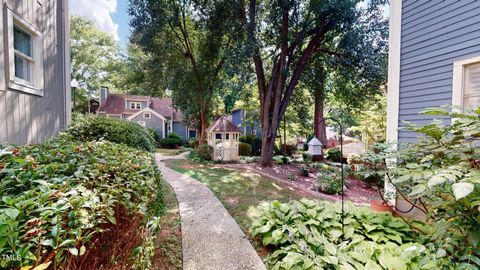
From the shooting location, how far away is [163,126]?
77.7 feet

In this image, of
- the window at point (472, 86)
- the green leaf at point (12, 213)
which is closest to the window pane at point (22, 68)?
the green leaf at point (12, 213)

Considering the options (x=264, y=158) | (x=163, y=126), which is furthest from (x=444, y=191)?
(x=163, y=126)

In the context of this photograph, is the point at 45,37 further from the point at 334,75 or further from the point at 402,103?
the point at 334,75

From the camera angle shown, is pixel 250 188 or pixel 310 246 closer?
pixel 310 246

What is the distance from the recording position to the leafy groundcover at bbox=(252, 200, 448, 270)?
8.12 ft

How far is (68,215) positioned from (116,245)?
20.8 inches

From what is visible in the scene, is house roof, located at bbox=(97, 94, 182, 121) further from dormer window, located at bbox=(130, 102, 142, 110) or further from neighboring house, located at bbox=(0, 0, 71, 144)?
neighboring house, located at bbox=(0, 0, 71, 144)

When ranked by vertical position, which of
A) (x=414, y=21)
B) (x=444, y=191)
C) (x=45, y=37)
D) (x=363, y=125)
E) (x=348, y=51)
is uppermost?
(x=348, y=51)

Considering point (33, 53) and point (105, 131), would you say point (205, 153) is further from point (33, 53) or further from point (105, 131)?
point (33, 53)

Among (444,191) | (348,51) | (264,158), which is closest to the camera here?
(444,191)

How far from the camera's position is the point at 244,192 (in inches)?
245

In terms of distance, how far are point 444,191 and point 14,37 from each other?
6.18 m

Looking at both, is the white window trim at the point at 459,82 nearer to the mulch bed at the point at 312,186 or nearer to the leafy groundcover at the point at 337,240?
the leafy groundcover at the point at 337,240

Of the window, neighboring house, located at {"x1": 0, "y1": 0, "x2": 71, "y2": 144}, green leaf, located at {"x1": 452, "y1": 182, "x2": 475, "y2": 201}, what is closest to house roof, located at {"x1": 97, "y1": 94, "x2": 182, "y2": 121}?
neighboring house, located at {"x1": 0, "y1": 0, "x2": 71, "y2": 144}
